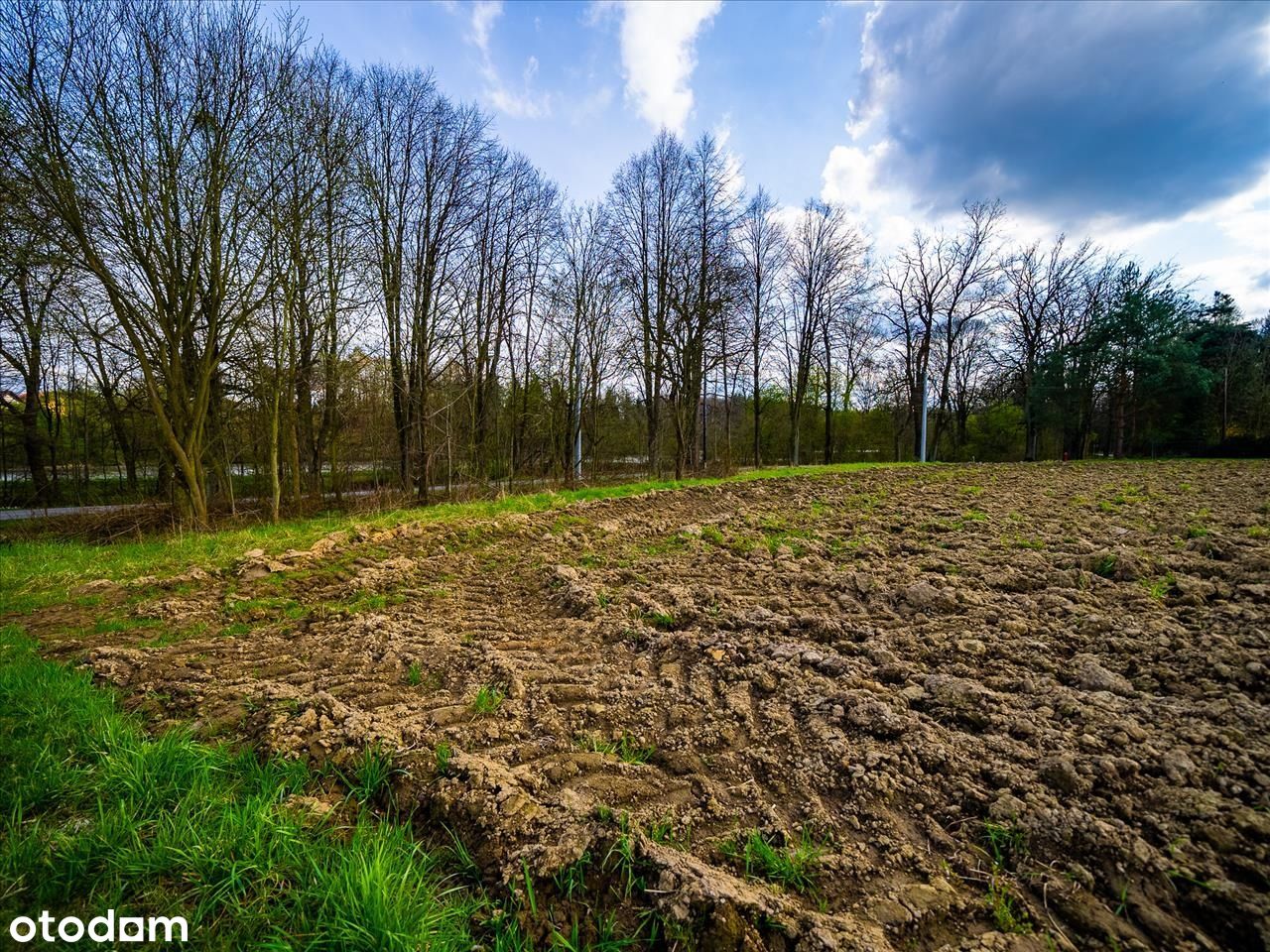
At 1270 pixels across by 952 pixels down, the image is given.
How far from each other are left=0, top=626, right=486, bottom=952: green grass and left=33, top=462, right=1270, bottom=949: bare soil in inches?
9.2

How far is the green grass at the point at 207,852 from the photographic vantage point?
1.45m

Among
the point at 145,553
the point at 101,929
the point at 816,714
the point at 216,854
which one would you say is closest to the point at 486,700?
the point at 216,854

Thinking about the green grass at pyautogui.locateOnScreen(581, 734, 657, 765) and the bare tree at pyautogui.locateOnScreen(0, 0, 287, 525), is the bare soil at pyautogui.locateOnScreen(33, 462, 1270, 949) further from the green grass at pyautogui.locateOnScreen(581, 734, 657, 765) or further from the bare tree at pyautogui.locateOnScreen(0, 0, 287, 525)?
the bare tree at pyautogui.locateOnScreen(0, 0, 287, 525)

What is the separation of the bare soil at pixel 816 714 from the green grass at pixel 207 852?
233mm

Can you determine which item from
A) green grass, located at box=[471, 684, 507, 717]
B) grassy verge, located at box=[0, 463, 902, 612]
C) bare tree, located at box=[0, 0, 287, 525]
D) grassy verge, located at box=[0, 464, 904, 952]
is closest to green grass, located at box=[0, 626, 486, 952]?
grassy verge, located at box=[0, 464, 904, 952]

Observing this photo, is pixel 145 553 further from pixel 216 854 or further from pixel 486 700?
pixel 216 854

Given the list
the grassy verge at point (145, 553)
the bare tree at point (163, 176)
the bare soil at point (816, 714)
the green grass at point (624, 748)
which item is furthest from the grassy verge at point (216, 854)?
the bare tree at point (163, 176)

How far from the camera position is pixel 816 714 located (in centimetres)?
268

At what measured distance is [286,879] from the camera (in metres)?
1.61

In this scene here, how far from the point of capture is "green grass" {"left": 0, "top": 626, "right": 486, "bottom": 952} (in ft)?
4.75

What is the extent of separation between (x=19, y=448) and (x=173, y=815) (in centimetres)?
2855

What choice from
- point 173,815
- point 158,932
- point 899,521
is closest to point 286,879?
point 158,932

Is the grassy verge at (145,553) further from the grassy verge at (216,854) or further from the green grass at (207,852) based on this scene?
the green grass at (207,852)

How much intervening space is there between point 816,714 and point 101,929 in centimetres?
292
